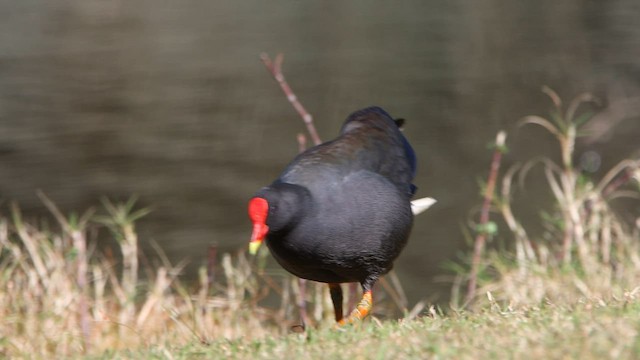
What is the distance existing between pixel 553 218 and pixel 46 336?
10.9 ft

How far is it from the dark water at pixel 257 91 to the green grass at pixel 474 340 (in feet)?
8.79

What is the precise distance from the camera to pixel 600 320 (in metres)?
3.70

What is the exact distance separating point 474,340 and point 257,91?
392 cm

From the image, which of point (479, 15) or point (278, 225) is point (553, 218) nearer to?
point (479, 15)

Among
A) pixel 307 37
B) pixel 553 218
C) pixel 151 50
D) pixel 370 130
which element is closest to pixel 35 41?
pixel 151 50

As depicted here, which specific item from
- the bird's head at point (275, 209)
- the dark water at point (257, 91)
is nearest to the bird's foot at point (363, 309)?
the bird's head at point (275, 209)

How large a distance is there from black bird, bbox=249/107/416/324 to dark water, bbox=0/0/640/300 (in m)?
1.85

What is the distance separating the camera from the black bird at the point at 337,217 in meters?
4.84

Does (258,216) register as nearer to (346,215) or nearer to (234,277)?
(346,215)

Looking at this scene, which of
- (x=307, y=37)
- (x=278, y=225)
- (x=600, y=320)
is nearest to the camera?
(x=600, y=320)

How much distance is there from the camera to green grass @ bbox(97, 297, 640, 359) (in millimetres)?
3383

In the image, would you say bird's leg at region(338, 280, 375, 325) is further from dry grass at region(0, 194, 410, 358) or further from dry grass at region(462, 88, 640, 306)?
dry grass at region(462, 88, 640, 306)

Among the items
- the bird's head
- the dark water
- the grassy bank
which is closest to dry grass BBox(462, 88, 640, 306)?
the grassy bank

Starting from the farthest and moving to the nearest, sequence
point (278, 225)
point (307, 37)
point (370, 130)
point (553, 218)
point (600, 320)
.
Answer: point (307, 37), point (553, 218), point (370, 130), point (278, 225), point (600, 320)
